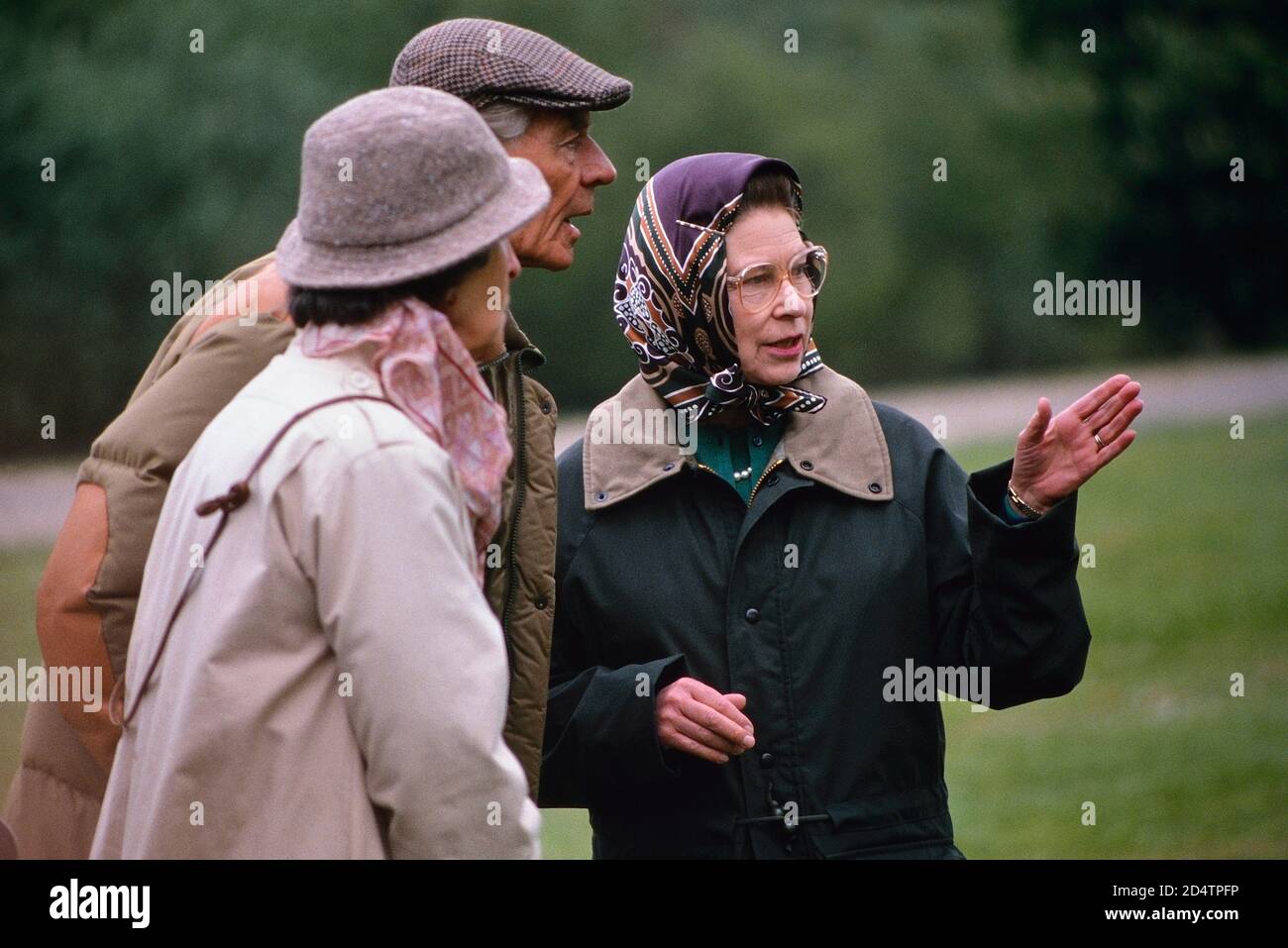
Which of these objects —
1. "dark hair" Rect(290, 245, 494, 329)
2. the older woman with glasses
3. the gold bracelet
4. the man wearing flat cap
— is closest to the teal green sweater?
the older woman with glasses

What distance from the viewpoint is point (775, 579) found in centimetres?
316

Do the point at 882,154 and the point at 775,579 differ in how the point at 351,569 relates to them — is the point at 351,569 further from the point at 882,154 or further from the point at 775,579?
the point at 882,154

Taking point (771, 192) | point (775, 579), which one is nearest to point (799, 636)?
point (775, 579)

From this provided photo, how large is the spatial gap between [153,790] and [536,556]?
81 centimetres

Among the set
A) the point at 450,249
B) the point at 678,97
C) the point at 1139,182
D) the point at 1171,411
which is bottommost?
the point at 1171,411

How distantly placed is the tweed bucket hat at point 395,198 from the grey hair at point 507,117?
2.33 ft

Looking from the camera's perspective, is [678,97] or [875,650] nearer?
[875,650]

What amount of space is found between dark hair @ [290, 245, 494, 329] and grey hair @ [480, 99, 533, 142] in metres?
0.77

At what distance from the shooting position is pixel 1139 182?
2064cm

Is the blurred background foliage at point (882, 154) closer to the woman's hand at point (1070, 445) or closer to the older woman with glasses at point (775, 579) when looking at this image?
the older woman with glasses at point (775, 579)

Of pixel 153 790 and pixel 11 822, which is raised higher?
pixel 153 790

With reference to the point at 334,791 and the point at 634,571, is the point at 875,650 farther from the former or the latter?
the point at 334,791

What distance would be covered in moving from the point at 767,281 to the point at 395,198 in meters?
1.07
